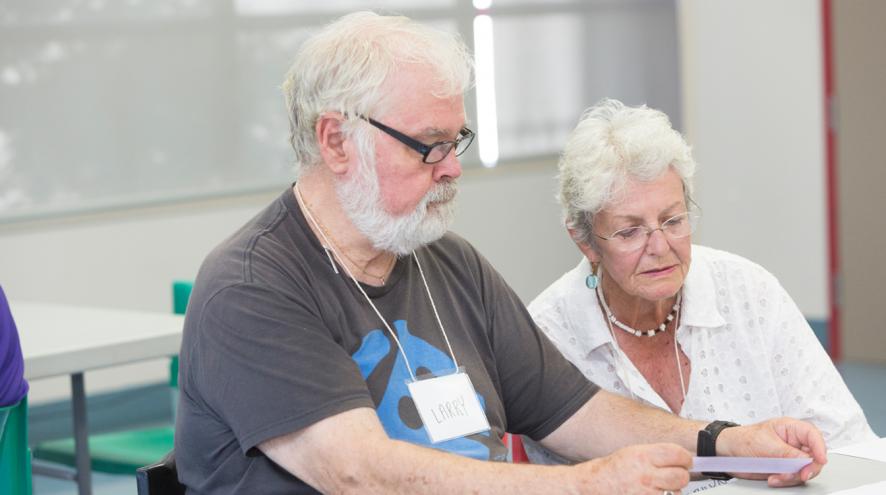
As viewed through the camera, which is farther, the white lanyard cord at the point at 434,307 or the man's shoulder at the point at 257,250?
the white lanyard cord at the point at 434,307

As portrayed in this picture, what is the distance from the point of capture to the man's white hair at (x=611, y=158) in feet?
7.48

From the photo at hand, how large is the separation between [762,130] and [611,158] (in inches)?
174

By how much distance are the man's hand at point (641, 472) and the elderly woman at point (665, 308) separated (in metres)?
0.66

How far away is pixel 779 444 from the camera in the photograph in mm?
1880

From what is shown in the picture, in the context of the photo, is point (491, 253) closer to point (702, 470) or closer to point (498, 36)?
point (498, 36)

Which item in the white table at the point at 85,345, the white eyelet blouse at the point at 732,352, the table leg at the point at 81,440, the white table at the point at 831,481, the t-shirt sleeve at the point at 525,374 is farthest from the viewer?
the table leg at the point at 81,440

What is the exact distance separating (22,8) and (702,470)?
→ 13.6ft

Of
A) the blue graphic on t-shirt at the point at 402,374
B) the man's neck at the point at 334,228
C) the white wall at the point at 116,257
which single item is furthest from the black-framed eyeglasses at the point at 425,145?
the white wall at the point at 116,257

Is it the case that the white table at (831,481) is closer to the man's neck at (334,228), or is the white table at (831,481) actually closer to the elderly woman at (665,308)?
the elderly woman at (665,308)

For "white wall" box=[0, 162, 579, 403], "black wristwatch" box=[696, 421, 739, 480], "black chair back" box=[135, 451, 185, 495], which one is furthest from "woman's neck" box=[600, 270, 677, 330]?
"white wall" box=[0, 162, 579, 403]

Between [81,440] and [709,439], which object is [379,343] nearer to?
[709,439]

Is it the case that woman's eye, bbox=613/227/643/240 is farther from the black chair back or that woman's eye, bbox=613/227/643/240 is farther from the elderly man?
the black chair back

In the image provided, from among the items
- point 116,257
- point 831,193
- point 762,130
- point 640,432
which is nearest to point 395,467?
point 640,432

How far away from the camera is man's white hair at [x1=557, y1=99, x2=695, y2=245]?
228 centimetres
